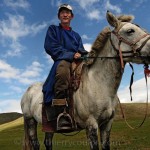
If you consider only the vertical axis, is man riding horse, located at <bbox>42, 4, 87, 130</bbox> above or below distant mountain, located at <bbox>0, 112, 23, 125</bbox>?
below

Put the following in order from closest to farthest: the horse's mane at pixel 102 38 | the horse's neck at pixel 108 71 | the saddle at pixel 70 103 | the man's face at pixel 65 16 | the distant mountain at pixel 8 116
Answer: the horse's neck at pixel 108 71 → the horse's mane at pixel 102 38 → the saddle at pixel 70 103 → the man's face at pixel 65 16 → the distant mountain at pixel 8 116

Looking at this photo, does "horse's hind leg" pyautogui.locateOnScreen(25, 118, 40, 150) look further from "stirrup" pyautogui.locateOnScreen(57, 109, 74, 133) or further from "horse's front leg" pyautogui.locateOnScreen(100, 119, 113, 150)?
"horse's front leg" pyautogui.locateOnScreen(100, 119, 113, 150)

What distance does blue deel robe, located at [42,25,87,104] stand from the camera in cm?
982

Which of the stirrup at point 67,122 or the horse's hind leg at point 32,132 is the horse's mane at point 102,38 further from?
the horse's hind leg at point 32,132

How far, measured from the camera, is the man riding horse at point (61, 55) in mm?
9414

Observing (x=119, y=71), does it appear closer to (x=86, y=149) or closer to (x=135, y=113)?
(x=86, y=149)

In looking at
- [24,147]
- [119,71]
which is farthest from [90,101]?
[24,147]

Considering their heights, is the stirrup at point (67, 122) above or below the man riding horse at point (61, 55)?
below

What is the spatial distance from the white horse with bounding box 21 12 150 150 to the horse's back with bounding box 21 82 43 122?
8.01 ft

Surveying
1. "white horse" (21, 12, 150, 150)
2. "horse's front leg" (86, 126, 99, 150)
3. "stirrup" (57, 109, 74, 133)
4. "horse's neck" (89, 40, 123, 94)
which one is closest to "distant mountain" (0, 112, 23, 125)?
"stirrup" (57, 109, 74, 133)

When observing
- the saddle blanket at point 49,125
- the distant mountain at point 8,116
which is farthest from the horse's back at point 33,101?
the distant mountain at point 8,116

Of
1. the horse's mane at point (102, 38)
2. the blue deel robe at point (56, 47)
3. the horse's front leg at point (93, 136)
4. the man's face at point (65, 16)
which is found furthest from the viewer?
the man's face at point (65, 16)

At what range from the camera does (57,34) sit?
10.1m

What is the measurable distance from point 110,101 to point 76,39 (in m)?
2.68
